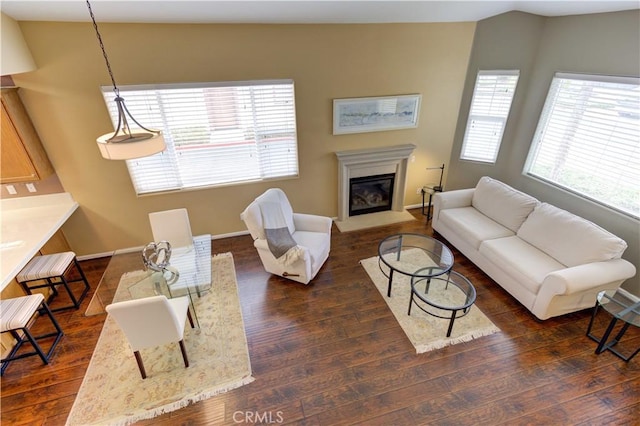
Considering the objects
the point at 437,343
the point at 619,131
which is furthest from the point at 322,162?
the point at 619,131

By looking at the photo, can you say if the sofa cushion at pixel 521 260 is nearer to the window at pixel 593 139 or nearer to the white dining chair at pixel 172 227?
the window at pixel 593 139

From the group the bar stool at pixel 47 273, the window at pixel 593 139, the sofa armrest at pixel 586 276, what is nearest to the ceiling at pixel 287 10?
the window at pixel 593 139

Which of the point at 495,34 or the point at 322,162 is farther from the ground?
the point at 495,34

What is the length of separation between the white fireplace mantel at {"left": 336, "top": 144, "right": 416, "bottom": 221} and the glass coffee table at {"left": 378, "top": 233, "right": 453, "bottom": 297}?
1.23 m

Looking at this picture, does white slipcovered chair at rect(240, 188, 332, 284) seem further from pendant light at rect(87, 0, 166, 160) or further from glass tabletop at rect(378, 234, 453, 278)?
pendant light at rect(87, 0, 166, 160)

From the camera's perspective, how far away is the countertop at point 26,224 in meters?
2.81

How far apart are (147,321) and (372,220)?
3562 millimetres

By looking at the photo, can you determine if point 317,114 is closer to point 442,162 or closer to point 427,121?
point 427,121

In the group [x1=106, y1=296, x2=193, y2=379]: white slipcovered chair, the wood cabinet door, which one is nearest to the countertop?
the wood cabinet door

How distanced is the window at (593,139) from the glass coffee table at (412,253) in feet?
6.53

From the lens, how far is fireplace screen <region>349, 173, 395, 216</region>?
4.88 metres

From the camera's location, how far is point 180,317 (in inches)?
103

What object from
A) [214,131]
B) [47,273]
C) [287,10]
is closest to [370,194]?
[214,131]

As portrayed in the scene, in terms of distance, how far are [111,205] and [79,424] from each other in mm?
2625
